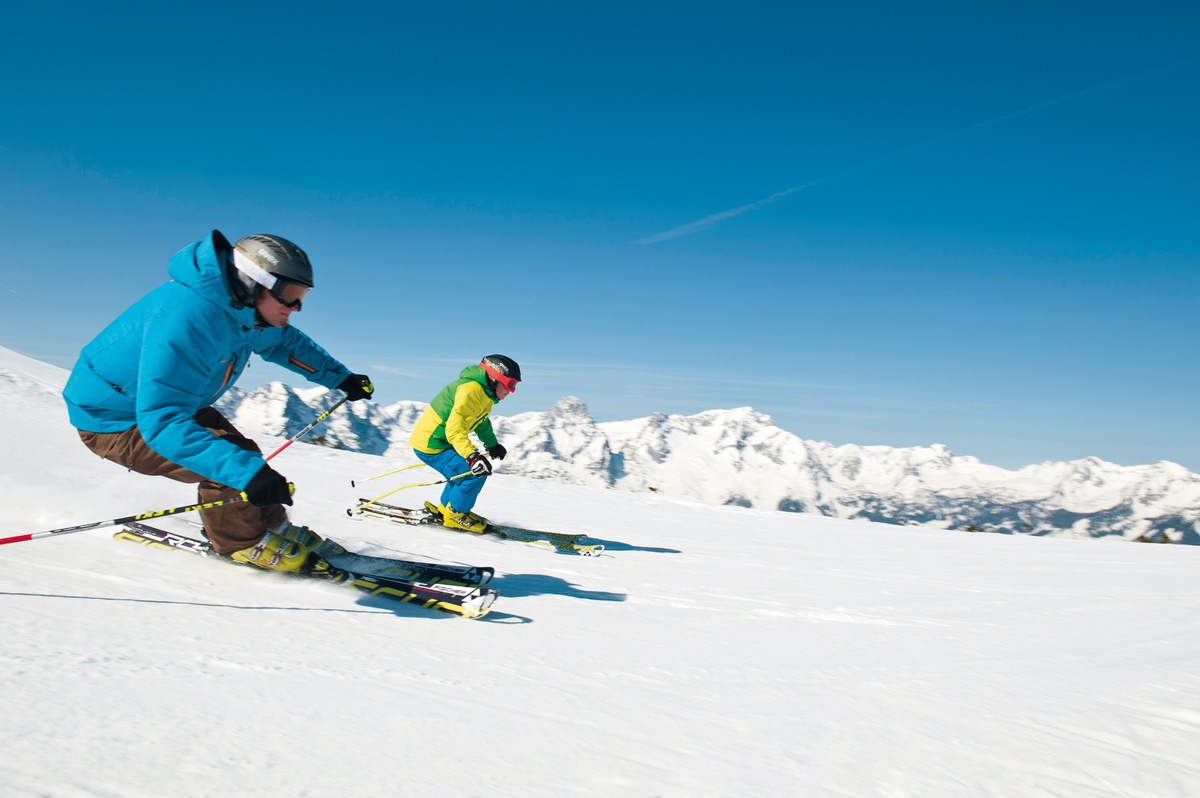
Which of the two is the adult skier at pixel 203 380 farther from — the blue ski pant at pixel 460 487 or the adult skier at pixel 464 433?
the blue ski pant at pixel 460 487

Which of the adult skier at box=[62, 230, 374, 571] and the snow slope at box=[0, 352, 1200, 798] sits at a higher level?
the adult skier at box=[62, 230, 374, 571]

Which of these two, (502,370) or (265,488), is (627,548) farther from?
(265,488)

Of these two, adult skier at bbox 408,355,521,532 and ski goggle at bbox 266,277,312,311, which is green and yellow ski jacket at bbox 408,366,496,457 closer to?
adult skier at bbox 408,355,521,532

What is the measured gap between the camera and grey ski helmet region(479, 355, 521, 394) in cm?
827

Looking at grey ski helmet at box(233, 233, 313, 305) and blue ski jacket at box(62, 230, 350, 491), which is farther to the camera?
grey ski helmet at box(233, 233, 313, 305)

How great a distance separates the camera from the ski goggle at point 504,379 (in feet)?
27.1

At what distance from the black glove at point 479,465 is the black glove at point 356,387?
1830mm

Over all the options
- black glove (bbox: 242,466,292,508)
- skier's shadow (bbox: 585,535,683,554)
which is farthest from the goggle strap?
skier's shadow (bbox: 585,535,683,554)

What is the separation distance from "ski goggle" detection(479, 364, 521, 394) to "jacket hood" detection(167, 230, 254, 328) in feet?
15.0

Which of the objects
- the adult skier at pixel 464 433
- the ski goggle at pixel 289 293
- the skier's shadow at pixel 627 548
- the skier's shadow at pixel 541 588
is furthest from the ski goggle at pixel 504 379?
the ski goggle at pixel 289 293

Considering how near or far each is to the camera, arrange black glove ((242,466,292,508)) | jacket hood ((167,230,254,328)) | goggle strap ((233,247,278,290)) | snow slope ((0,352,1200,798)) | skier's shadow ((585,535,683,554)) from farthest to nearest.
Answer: skier's shadow ((585,535,683,554)) → goggle strap ((233,247,278,290)) → jacket hood ((167,230,254,328)) → black glove ((242,466,292,508)) → snow slope ((0,352,1200,798))

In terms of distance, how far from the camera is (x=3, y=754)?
146 centimetres

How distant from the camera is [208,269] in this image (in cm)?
364

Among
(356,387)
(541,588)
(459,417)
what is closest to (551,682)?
(541,588)
